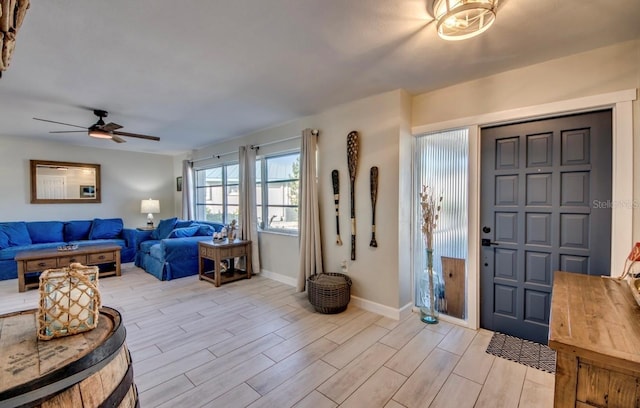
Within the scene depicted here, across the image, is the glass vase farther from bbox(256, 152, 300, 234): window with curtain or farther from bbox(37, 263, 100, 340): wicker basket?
bbox(37, 263, 100, 340): wicker basket

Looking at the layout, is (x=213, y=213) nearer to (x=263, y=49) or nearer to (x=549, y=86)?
(x=263, y=49)

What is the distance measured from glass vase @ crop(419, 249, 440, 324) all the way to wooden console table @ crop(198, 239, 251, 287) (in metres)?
2.71

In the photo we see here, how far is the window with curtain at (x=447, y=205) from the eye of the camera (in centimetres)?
289

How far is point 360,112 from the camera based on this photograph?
331 cm

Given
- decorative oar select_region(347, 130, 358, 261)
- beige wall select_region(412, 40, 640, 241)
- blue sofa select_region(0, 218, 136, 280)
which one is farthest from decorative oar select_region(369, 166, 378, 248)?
blue sofa select_region(0, 218, 136, 280)

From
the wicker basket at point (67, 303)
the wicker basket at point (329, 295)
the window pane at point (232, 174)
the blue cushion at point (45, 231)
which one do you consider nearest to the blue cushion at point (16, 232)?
the blue cushion at point (45, 231)

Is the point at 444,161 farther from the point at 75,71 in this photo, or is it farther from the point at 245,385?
the point at 75,71

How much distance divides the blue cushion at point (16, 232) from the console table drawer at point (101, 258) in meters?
1.49

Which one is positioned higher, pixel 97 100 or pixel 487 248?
pixel 97 100

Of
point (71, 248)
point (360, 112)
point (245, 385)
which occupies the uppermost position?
point (360, 112)

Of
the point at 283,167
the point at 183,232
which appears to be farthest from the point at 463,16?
the point at 183,232

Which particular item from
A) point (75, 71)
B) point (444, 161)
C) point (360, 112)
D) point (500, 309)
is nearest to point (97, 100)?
point (75, 71)

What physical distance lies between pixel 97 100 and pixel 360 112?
300cm

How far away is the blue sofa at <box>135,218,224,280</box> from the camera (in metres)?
4.50
